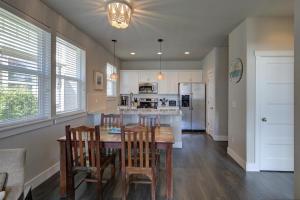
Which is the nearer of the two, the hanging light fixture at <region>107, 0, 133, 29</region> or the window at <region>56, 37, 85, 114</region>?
the hanging light fixture at <region>107, 0, 133, 29</region>

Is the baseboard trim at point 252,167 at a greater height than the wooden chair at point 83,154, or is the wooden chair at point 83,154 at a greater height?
the wooden chair at point 83,154

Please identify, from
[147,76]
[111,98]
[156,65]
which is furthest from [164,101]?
[111,98]

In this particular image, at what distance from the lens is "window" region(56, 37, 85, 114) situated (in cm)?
377

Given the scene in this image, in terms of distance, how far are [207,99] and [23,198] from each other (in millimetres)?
6365

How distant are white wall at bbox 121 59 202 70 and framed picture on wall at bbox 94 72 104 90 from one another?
2.64 meters

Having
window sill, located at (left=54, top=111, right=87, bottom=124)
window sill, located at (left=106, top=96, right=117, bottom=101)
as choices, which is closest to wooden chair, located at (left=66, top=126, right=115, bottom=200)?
window sill, located at (left=54, top=111, right=87, bottom=124)

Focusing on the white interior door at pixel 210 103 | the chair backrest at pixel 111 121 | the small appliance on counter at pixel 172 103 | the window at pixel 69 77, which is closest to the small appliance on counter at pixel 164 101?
the small appliance on counter at pixel 172 103

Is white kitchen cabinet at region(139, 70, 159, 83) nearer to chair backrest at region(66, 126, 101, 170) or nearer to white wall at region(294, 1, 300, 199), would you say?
chair backrest at region(66, 126, 101, 170)

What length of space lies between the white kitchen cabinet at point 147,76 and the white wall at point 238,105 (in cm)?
374

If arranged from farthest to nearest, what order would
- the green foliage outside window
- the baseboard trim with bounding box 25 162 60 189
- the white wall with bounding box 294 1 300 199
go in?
the baseboard trim with bounding box 25 162 60 189 → the green foliage outside window → the white wall with bounding box 294 1 300 199

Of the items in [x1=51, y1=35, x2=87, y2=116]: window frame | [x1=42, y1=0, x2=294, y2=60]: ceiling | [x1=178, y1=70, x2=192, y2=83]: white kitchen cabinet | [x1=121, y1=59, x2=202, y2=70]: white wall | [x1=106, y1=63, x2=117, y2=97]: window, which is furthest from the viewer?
[x1=121, y1=59, x2=202, y2=70]: white wall

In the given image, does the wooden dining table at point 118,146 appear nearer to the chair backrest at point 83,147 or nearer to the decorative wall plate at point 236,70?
the chair backrest at point 83,147

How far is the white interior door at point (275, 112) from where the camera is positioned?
3.60 metres

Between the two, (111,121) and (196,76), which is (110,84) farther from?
(111,121)
